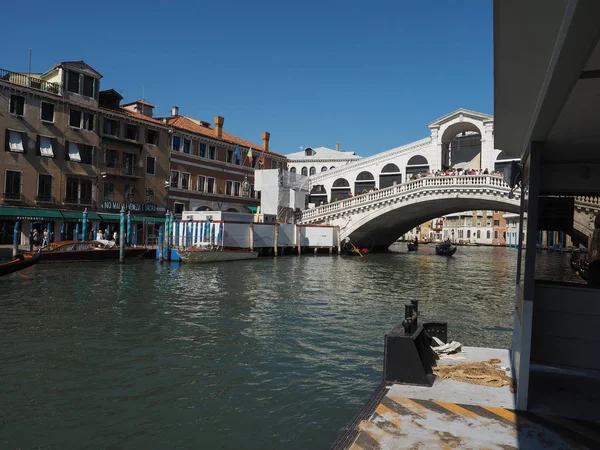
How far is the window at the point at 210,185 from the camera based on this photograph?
3462cm

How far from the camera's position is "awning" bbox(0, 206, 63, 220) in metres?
22.8

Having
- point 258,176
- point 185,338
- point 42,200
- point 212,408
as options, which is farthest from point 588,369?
point 258,176

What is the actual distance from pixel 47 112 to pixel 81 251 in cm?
845

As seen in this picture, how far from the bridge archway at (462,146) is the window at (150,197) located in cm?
2163

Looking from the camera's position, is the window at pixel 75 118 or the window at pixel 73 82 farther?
the window at pixel 75 118

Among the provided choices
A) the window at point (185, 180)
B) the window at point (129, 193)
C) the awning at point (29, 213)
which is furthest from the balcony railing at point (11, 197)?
the window at point (185, 180)

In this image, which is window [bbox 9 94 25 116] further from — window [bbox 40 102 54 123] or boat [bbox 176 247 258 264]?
boat [bbox 176 247 258 264]

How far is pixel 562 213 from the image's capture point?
4.00m

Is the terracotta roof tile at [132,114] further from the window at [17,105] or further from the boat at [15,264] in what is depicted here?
the boat at [15,264]

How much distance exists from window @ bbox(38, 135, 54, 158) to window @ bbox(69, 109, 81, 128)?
60.3 inches

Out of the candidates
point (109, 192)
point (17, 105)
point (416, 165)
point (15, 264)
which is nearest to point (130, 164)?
point (109, 192)

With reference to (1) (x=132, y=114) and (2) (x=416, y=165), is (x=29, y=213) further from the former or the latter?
(2) (x=416, y=165)

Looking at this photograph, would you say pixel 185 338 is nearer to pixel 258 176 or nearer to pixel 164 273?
pixel 164 273

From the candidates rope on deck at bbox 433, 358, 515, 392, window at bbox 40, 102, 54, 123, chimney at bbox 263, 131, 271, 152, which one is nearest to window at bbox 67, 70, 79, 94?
window at bbox 40, 102, 54, 123
